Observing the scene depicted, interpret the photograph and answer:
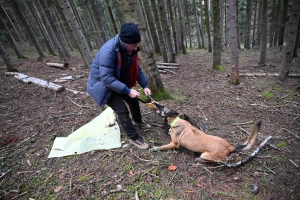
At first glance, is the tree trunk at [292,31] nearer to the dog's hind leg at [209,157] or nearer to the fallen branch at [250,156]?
the fallen branch at [250,156]

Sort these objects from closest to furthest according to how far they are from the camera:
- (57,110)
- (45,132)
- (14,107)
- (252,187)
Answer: (252,187), (45,132), (57,110), (14,107)

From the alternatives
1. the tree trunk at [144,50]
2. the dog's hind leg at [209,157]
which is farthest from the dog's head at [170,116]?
the tree trunk at [144,50]

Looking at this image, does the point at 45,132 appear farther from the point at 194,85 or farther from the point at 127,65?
the point at 194,85

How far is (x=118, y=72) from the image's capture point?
3.08 m

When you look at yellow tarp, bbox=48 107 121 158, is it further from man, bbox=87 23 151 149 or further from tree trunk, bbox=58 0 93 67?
tree trunk, bbox=58 0 93 67

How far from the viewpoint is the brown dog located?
2.91 metres

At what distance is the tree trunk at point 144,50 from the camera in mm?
4562

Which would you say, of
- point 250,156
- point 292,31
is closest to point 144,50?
point 250,156

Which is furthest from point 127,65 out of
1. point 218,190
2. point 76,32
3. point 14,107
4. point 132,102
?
point 14,107

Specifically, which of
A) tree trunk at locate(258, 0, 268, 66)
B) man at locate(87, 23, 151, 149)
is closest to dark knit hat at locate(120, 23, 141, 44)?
man at locate(87, 23, 151, 149)

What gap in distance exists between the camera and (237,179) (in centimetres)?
276

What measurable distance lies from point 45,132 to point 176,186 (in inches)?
144

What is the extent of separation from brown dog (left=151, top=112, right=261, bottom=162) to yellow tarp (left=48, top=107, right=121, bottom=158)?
3.56 ft

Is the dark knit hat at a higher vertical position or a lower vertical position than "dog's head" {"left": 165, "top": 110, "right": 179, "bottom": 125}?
higher
